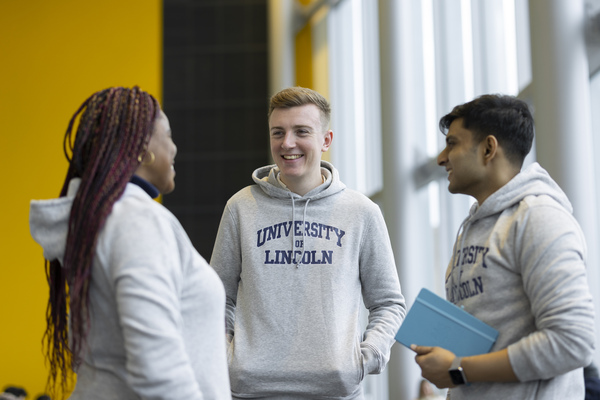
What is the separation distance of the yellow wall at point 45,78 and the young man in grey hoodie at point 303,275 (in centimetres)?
897

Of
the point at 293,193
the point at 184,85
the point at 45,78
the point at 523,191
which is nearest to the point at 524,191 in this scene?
the point at 523,191

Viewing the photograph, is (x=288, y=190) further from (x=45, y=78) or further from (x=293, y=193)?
(x=45, y=78)

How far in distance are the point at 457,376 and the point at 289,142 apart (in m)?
1.07

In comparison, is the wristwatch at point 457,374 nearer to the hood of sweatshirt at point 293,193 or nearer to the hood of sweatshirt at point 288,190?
the hood of sweatshirt at point 293,193

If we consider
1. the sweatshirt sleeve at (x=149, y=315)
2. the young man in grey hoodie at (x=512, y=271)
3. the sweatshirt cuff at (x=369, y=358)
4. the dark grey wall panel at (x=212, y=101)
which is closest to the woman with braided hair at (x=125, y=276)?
the sweatshirt sleeve at (x=149, y=315)

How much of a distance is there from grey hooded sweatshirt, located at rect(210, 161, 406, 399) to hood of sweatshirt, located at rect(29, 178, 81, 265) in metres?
0.97

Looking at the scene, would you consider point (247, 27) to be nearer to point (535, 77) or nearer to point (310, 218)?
point (535, 77)

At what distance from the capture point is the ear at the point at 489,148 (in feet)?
6.81

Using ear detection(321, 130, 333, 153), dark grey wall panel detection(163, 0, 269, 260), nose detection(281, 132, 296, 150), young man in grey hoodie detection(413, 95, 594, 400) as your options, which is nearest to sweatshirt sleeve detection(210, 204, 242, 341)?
nose detection(281, 132, 296, 150)

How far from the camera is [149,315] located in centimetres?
154

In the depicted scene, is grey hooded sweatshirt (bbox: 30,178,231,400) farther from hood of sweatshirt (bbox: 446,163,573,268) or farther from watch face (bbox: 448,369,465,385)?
hood of sweatshirt (bbox: 446,163,573,268)

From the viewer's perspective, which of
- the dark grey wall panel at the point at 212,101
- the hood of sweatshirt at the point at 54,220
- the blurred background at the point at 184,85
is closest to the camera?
the hood of sweatshirt at the point at 54,220

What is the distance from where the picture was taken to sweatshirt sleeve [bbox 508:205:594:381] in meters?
1.76

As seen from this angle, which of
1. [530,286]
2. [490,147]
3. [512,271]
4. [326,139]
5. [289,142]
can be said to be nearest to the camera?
[530,286]
